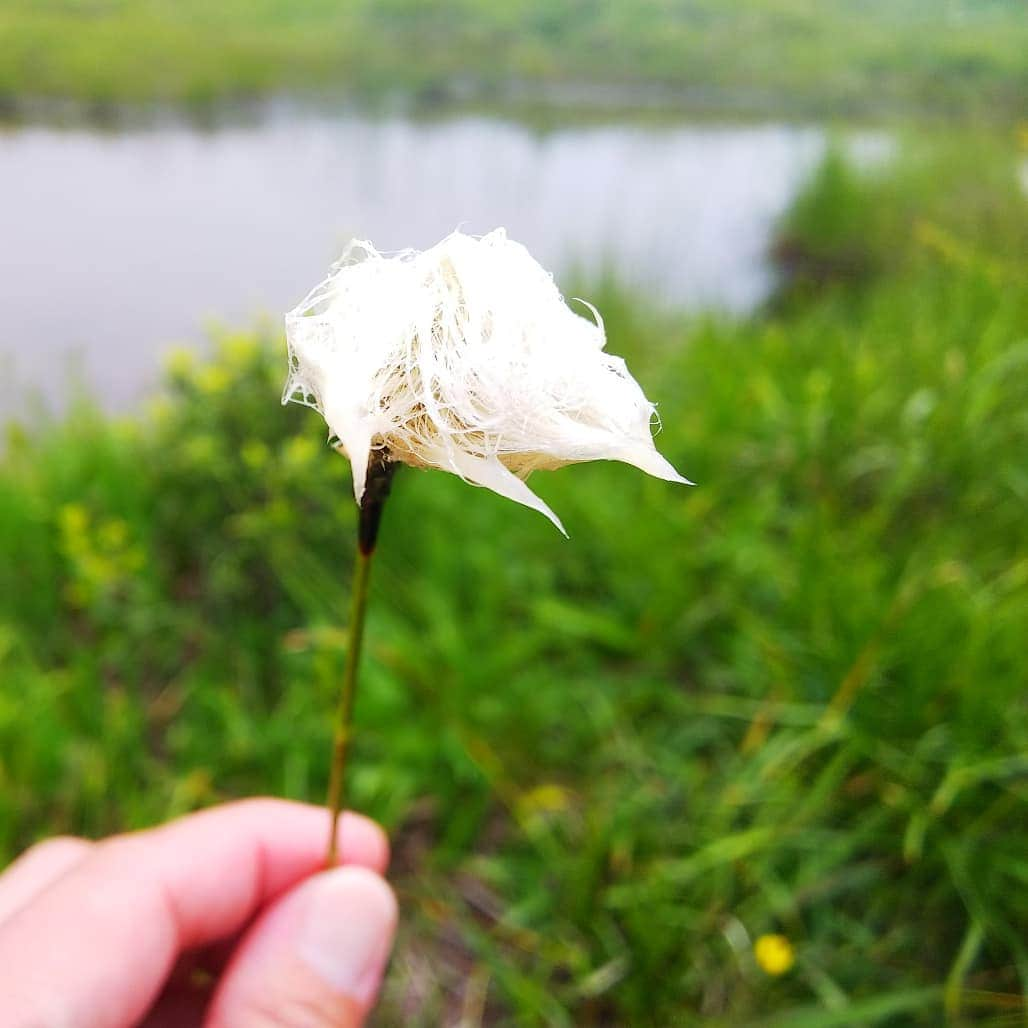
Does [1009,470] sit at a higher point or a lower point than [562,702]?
higher

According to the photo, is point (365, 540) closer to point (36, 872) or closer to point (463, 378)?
point (463, 378)

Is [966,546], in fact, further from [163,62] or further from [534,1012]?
[163,62]

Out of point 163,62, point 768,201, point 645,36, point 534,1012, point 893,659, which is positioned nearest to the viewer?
point 534,1012

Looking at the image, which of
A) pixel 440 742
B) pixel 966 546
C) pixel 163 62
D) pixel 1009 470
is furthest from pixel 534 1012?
pixel 163 62

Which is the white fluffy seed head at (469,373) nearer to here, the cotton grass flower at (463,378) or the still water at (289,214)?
the cotton grass flower at (463,378)

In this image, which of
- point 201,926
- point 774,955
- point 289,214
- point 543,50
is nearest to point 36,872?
point 201,926

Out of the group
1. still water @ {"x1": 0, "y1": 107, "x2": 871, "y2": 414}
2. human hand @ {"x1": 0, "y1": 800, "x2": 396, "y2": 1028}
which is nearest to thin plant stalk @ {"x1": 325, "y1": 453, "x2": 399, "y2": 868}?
human hand @ {"x1": 0, "y1": 800, "x2": 396, "y2": 1028}

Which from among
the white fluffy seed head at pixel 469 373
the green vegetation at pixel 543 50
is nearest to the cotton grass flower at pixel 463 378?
the white fluffy seed head at pixel 469 373
